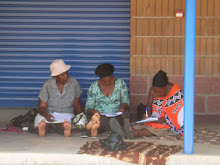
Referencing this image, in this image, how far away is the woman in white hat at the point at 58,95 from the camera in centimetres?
629

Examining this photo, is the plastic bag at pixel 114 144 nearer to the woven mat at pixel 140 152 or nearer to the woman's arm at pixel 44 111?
the woven mat at pixel 140 152

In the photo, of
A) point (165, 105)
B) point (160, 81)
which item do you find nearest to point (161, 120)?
point (165, 105)

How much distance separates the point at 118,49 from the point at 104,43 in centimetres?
28

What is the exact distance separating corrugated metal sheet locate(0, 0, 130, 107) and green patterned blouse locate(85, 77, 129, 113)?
0.97m

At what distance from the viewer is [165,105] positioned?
5.90 m

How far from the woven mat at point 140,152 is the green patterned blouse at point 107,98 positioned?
119cm

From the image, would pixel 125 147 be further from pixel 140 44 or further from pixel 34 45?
pixel 34 45

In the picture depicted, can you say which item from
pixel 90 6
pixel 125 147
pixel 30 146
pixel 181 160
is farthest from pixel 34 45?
pixel 181 160

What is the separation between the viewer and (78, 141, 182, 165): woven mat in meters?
4.67

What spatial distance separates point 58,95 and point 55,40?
135 cm

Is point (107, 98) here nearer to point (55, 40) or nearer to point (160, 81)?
point (160, 81)

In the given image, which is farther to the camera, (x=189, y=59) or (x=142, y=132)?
(x=142, y=132)

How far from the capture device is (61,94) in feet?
21.1

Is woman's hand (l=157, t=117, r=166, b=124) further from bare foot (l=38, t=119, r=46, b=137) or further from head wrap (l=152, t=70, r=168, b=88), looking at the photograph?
bare foot (l=38, t=119, r=46, b=137)
